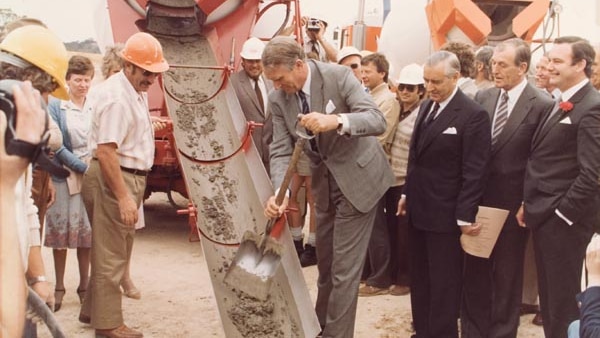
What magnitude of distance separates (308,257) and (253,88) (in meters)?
1.64

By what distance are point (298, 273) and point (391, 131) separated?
4.69 feet

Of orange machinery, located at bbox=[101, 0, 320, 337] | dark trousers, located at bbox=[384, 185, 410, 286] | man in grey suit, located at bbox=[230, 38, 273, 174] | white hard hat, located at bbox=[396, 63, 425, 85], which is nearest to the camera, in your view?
orange machinery, located at bbox=[101, 0, 320, 337]

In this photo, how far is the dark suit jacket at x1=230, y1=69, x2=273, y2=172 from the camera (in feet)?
18.8

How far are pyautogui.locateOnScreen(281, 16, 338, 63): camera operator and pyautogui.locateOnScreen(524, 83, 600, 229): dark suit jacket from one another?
4.00m

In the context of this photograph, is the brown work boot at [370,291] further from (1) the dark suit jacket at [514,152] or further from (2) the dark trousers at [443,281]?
(1) the dark suit jacket at [514,152]

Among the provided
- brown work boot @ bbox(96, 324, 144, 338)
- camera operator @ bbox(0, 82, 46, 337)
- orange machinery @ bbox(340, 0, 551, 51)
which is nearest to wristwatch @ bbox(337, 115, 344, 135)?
brown work boot @ bbox(96, 324, 144, 338)

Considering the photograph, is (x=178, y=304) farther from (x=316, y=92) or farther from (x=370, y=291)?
(x=316, y=92)

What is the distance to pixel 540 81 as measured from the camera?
497 centimetres

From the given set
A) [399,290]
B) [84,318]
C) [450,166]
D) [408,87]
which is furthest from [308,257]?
[450,166]

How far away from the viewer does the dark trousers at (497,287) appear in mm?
3754

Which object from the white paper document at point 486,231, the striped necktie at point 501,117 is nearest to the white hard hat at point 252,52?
the striped necktie at point 501,117

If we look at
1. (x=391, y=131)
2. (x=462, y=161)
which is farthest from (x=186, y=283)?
(x=462, y=161)

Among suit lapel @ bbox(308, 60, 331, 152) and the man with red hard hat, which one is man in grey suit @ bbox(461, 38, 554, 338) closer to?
suit lapel @ bbox(308, 60, 331, 152)

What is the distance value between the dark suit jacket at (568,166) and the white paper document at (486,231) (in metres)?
0.16
